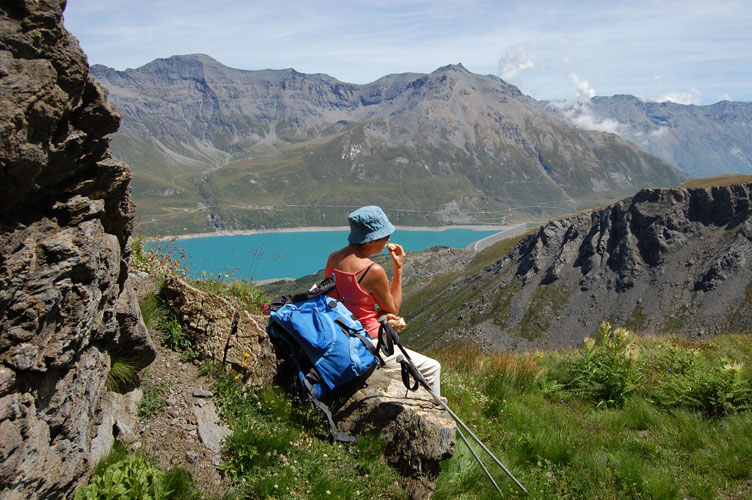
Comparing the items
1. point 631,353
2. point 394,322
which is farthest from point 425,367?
point 631,353

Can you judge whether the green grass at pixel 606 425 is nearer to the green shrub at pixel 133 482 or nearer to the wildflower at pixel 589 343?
the wildflower at pixel 589 343

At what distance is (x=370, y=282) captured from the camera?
18.5 feet

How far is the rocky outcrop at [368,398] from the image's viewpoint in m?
4.54

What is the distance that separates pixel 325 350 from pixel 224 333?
1.39m

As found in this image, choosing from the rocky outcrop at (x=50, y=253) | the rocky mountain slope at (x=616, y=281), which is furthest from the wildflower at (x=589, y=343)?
the rocky mountain slope at (x=616, y=281)

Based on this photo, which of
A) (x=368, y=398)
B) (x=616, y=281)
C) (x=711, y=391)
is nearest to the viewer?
(x=368, y=398)

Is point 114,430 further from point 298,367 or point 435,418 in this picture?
point 435,418

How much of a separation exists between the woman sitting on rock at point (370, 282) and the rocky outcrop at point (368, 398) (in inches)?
14.6

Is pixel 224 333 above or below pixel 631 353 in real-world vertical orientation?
above

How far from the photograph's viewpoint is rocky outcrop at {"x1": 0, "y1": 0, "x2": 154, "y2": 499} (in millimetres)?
2744

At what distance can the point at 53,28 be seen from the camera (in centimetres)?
305

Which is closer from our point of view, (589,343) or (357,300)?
(357,300)

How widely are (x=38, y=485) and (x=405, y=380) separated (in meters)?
3.13

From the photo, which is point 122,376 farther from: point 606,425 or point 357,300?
point 606,425
